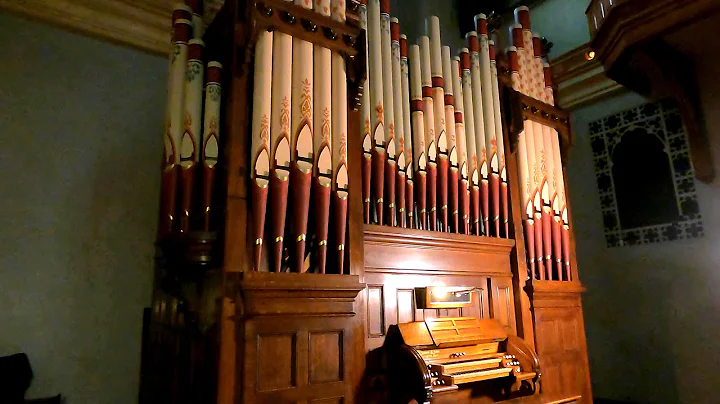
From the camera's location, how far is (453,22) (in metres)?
7.02

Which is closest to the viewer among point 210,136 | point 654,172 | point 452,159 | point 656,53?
point 210,136

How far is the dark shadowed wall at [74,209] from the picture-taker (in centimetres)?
387

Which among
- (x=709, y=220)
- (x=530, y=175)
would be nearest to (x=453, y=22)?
(x=530, y=175)

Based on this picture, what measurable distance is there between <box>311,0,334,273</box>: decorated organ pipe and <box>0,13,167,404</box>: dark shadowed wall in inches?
80.0

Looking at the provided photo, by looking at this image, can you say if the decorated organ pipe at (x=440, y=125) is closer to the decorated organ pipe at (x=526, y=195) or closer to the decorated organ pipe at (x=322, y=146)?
the decorated organ pipe at (x=526, y=195)

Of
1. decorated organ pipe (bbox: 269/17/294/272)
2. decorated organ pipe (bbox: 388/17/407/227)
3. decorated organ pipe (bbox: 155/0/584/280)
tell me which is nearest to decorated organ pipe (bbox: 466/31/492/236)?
decorated organ pipe (bbox: 155/0/584/280)

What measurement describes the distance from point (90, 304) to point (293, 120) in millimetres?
2370

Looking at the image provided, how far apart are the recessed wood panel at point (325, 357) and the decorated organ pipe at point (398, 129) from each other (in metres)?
0.95

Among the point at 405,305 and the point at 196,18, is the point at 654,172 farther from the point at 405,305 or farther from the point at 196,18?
the point at 196,18

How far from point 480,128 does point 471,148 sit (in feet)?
0.73

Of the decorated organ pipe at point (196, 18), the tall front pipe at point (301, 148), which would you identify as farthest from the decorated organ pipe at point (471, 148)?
Result: the decorated organ pipe at point (196, 18)

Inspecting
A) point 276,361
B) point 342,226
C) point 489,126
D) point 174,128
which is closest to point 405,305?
point 342,226

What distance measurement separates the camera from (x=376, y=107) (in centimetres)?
364

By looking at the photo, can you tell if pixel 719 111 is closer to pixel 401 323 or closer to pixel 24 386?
pixel 401 323
